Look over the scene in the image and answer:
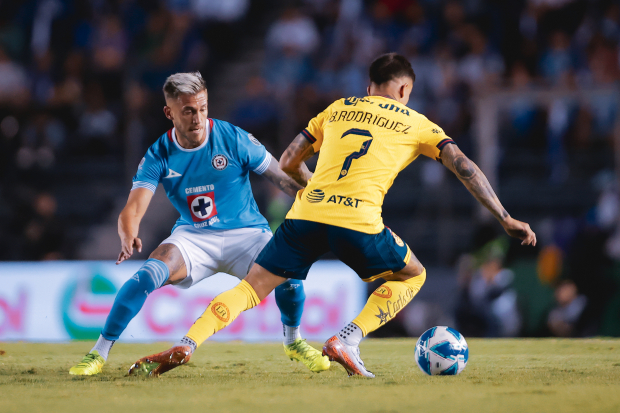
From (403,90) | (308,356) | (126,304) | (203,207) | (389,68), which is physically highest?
(389,68)

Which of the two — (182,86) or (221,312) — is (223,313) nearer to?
(221,312)

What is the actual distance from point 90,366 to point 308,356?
4.97ft

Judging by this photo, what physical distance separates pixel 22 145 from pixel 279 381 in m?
9.18

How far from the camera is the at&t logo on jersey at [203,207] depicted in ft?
18.7

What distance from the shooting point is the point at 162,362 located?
4699 mm

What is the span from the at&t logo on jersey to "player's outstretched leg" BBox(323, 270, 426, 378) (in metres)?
1.44

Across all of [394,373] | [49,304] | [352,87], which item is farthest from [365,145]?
[352,87]

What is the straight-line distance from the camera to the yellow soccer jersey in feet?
15.6

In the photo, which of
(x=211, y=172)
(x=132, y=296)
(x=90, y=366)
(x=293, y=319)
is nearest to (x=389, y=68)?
(x=211, y=172)

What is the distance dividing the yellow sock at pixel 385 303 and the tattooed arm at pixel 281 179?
1057 millimetres

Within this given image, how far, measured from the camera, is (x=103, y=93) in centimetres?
1310

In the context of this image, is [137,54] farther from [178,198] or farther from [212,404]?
[212,404]

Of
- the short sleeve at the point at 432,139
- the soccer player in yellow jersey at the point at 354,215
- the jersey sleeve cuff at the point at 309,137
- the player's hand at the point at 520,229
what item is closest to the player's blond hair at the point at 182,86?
the jersey sleeve cuff at the point at 309,137

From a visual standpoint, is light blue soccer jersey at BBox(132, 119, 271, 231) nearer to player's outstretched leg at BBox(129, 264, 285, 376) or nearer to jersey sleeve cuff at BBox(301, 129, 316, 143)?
jersey sleeve cuff at BBox(301, 129, 316, 143)
